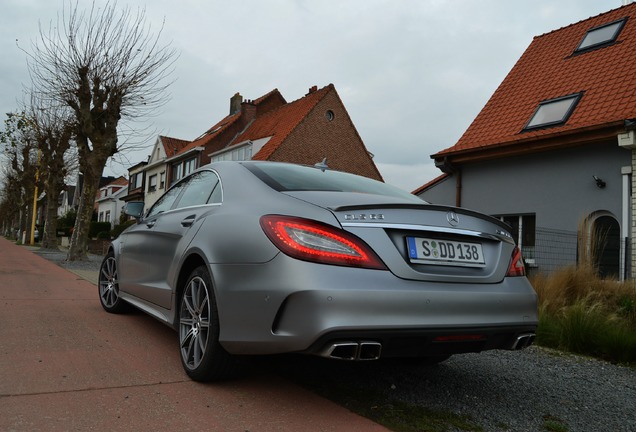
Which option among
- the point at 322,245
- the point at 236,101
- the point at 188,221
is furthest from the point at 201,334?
the point at 236,101

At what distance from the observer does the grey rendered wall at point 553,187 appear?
11078 millimetres

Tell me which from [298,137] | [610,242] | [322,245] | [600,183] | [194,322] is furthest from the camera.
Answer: [298,137]

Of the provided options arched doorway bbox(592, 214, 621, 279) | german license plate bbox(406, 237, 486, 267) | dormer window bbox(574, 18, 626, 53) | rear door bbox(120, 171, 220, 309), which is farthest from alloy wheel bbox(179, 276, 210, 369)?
dormer window bbox(574, 18, 626, 53)

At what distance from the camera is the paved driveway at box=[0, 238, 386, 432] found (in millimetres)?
2688

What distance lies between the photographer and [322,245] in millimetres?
2660

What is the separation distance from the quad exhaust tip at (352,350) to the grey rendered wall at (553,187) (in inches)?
334

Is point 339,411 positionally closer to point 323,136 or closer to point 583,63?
point 583,63

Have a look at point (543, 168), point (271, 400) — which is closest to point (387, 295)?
point (271, 400)

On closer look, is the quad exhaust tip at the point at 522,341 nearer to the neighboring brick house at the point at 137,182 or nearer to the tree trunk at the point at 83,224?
the tree trunk at the point at 83,224

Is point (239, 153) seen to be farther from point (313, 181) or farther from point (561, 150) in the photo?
point (313, 181)

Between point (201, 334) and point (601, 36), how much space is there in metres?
15.1

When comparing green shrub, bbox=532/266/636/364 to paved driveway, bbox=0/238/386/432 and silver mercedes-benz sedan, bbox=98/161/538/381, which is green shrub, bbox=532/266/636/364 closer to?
silver mercedes-benz sedan, bbox=98/161/538/381

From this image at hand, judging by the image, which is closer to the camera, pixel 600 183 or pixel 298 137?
pixel 600 183

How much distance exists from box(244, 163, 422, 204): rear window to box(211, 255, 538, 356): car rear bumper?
0.68m
